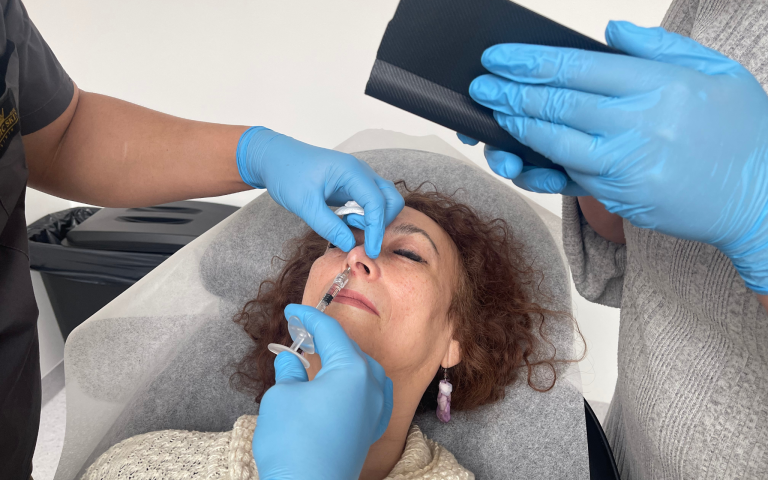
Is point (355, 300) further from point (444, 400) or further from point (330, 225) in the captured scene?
point (444, 400)

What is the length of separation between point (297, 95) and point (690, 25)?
1534mm

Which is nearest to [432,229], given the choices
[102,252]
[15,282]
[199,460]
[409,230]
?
[409,230]

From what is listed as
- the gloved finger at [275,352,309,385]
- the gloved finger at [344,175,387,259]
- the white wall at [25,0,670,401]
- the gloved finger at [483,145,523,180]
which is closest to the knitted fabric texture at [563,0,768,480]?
the gloved finger at [483,145,523,180]

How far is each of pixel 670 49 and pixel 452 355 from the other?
82 centimetres

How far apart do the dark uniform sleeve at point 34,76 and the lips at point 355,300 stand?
2.38 ft

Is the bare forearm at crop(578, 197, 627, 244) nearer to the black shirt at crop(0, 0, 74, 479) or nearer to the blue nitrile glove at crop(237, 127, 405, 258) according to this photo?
the blue nitrile glove at crop(237, 127, 405, 258)

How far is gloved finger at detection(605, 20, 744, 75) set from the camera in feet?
2.26

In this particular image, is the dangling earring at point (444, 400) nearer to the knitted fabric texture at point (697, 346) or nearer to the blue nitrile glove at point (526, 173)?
the knitted fabric texture at point (697, 346)

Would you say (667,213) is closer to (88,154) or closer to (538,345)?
(538,345)

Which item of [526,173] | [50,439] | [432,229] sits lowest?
[50,439]

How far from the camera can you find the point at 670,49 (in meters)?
0.70

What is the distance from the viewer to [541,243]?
58.1 inches

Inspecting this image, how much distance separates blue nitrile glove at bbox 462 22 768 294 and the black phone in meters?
0.04

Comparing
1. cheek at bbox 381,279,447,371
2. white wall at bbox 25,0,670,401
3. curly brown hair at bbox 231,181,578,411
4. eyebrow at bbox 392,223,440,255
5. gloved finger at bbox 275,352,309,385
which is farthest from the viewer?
white wall at bbox 25,0,670,401
